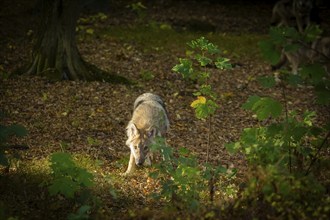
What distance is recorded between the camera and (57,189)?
224 inches

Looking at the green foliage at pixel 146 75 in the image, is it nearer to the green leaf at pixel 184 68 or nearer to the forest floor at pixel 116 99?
the forest floor at pixel 116 99

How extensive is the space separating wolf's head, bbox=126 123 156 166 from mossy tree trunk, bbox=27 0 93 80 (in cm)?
400

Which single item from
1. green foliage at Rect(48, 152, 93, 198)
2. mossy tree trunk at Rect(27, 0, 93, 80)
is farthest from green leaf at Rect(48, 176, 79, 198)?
mossy tree trunk at Rect(27, 0, 93, 80)

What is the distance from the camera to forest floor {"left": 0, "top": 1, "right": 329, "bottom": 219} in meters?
7.04

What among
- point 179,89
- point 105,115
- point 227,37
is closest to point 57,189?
point 105,115

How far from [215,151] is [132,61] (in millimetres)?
5589

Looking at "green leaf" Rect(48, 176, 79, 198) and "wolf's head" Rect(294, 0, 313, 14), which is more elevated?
"green leaf" Rect(48, 176, 79, 198)

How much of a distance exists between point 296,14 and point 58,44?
8.30 metres

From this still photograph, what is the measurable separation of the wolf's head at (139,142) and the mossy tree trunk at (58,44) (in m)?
4.00

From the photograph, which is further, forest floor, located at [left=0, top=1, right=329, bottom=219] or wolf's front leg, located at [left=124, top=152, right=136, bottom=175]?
wolf's front leg, located at [left=124, top=152, right=136, bottom=175]

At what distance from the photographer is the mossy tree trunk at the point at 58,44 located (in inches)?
472

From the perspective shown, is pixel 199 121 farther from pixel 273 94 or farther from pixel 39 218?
pixel 39 218

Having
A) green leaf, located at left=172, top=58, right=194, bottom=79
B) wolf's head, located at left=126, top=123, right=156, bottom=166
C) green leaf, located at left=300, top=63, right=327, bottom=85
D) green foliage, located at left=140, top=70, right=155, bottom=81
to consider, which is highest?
green leaf, located at left=300, top=63, right=327, bottom=85

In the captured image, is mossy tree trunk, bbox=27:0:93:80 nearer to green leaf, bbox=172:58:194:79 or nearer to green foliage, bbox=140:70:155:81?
green foliage, bbox=140:70:155:81
